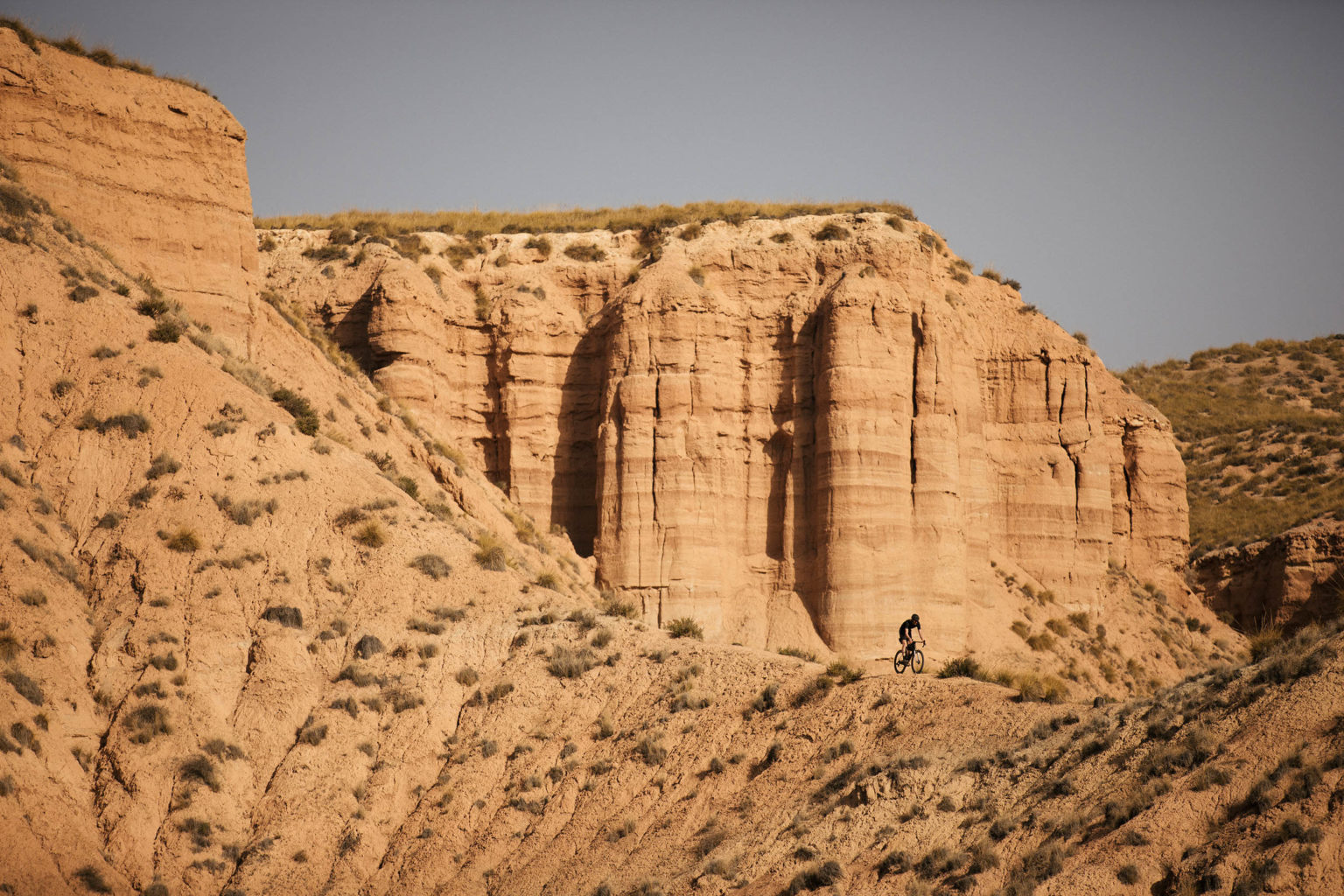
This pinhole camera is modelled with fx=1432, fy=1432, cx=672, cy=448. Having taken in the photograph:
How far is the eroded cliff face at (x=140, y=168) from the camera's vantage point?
3366cm

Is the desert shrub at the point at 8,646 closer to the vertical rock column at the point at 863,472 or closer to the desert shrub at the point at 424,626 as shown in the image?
the desert shrub at the point at 424,626

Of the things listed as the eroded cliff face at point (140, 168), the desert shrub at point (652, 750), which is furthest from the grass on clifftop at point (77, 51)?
the desert shrub at point (652, 750)

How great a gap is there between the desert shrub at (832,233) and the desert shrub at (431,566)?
62.4 ft

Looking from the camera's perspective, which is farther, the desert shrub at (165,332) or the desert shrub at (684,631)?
the desert shrub at (165,332)

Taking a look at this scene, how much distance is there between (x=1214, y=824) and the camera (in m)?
19.2

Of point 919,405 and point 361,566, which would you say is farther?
point 919,405

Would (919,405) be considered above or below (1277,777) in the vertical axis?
above

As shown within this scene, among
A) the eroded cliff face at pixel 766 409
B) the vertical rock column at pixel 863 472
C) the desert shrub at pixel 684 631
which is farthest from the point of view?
the eroded cliff face at pixel 766 409

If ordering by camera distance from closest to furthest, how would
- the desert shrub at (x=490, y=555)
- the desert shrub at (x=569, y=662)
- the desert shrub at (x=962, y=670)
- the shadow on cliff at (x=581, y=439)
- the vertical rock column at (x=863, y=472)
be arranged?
the desert shrub at (x=962, y=670)
the desert shrub at (x=569, y=662)
the desert shrub at (x=490, y=555)
the vertical rock column at (x=863, y=472)
the shadow on cliff at (x=581, y=439)

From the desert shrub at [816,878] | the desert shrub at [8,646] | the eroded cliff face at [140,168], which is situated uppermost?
the eroded cliff face at [140,168]

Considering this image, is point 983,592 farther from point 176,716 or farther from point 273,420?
point 176,716

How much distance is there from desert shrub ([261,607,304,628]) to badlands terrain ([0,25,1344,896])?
0.16 ft

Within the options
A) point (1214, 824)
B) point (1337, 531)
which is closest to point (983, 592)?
point (1337, 531)

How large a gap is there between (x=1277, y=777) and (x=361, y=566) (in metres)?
18.3
